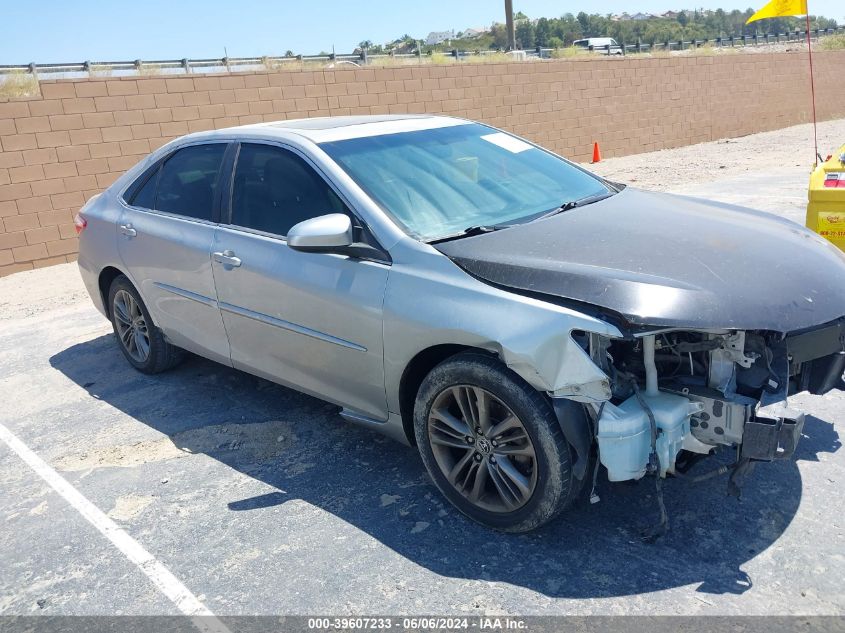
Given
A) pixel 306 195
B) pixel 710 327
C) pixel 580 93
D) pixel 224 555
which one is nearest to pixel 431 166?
pixel 306 195

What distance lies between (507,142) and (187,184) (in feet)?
6.60

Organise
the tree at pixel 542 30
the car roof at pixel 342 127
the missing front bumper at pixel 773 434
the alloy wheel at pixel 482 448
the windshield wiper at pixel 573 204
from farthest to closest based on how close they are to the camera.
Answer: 1. the tree at pixel 542 30
2. the car roof at pixel 342 127
3. the windshield wiper at pixel 573 204
4. the alloy wheel at pixel 482 448
5. the missing front bumper at pixel 773 434

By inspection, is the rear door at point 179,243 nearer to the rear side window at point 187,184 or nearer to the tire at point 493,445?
the rear side window at point 187,184

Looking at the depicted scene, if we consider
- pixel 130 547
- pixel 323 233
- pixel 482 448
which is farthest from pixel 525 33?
pixel 130 547

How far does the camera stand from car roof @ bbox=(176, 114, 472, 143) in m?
4.25

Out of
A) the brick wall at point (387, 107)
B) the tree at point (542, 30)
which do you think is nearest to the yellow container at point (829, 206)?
the brick wall at point (387, 107)

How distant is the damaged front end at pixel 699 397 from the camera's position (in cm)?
290

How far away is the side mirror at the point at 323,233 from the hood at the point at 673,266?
1.47 feet

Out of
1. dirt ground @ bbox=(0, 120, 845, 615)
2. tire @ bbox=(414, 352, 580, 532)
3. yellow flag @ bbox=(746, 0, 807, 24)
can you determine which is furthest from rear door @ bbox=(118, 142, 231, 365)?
yellow flag @ bbox=(746, 0, 807, 24)

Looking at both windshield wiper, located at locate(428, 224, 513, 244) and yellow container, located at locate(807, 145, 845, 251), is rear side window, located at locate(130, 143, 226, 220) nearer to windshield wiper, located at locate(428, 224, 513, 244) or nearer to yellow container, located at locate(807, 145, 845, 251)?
windshield wiper, located at locate(428, 224, 513, 244)

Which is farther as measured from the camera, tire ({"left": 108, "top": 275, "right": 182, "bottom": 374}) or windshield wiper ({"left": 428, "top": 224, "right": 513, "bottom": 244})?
tire ({"left": 108, "top": 275, "right": 182, "bottom": 374})

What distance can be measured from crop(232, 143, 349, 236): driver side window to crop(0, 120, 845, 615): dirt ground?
124cm

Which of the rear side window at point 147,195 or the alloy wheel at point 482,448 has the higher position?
the rear side window at point 147,195

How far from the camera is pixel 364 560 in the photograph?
3.25 m
